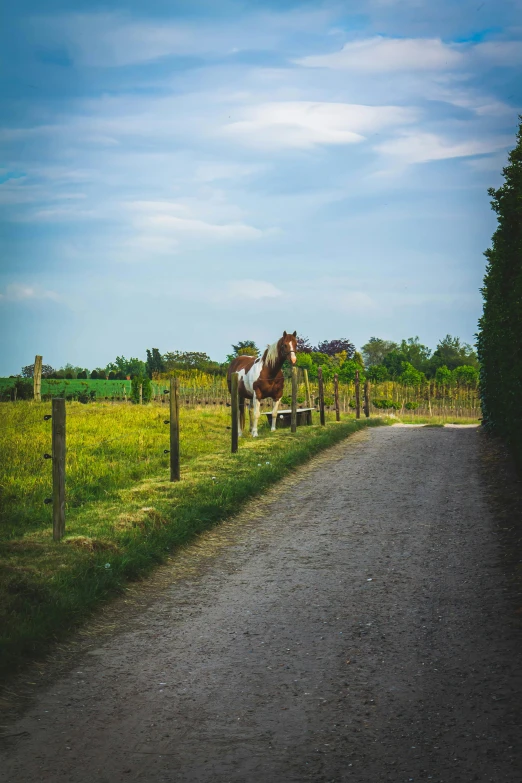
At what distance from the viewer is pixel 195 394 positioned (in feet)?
129

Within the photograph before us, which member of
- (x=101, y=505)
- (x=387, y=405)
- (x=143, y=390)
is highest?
(x=143, y=390)

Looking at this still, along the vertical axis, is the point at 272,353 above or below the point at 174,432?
→ above

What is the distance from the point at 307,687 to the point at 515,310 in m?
7.01

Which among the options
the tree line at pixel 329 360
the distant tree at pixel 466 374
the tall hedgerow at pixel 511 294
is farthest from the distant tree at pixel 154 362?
the tall hedgerow at pixel 511 294

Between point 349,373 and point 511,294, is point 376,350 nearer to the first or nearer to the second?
point 349,373

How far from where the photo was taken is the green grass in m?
6.17

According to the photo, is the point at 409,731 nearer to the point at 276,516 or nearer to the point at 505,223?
the point at 276,516

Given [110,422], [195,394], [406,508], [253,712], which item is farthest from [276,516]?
[195,394]

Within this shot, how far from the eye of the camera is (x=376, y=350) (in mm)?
107250

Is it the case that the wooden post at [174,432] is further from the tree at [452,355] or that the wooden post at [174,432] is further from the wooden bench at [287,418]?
the tree at [452,355]

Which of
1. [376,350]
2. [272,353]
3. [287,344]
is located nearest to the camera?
[287,344]

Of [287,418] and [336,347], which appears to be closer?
[287,418]

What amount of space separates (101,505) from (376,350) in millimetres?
98536

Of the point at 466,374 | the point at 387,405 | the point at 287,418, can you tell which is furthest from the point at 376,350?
the point at 287,418
